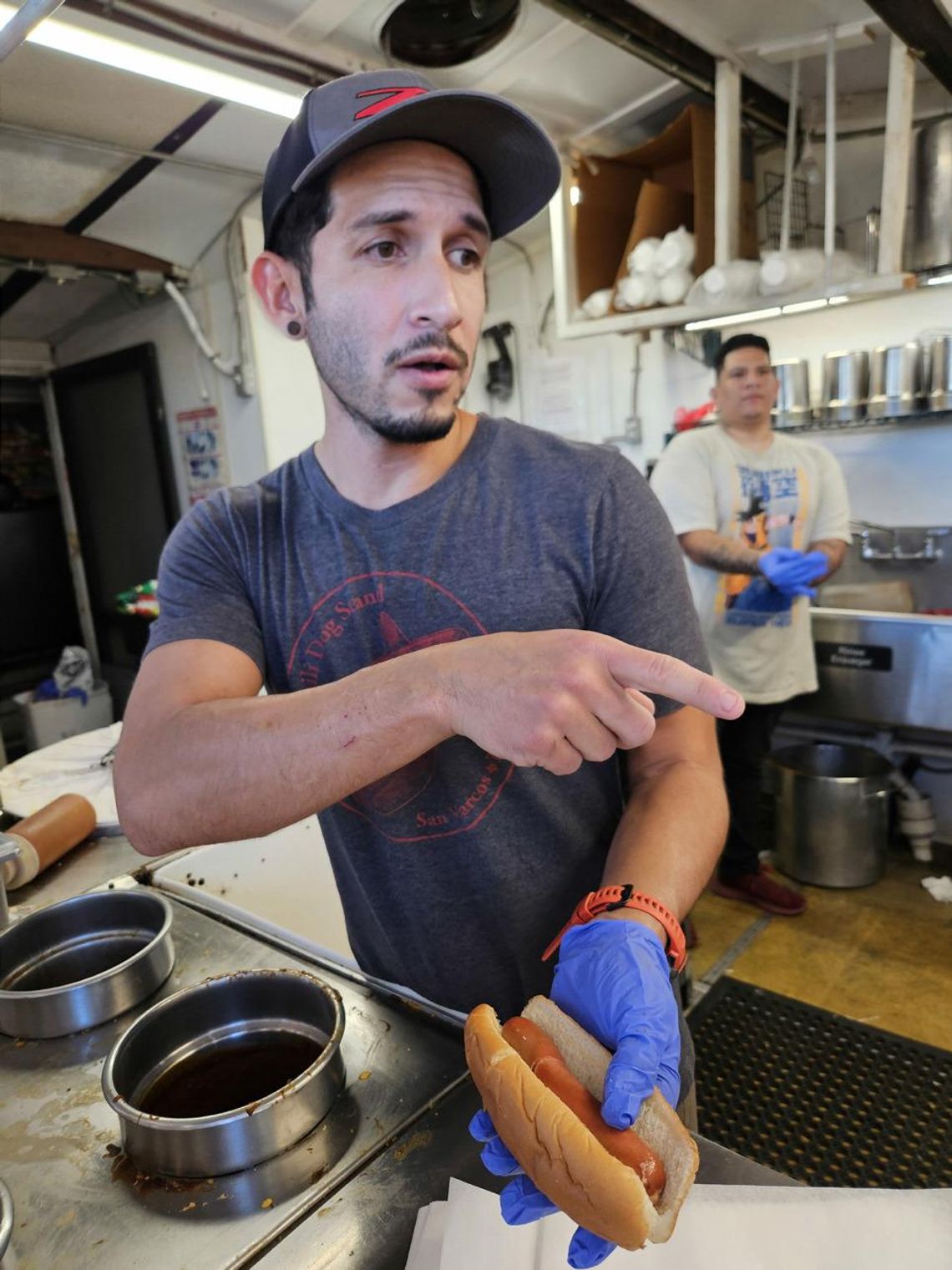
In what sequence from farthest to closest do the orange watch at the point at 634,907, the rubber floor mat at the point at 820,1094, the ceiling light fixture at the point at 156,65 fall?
the ceiling light fixture at the point at 156,65, the rubber floor mat at the point at 820,1094, the orange watch at the point at 634,907

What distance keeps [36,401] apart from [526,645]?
565 cm

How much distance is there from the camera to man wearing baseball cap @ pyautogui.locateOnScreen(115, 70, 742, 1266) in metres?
0.96

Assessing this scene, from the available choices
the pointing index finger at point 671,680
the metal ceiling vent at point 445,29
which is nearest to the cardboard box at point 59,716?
the metal ceiling vent at point 445,29

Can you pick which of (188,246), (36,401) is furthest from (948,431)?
(36,401)

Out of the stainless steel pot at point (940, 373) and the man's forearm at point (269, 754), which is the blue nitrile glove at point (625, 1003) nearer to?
the man's forearm at point (269, 754)

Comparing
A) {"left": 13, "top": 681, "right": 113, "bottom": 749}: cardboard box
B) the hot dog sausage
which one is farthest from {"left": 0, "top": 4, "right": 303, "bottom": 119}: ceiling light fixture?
{"left": 13, "top": 681, "right": 113, "bottom": 749}: cardboard box

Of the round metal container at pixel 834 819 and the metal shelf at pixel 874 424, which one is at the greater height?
the metal shelf at pixel 874 424

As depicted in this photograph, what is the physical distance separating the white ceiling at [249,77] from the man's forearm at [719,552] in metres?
1.63

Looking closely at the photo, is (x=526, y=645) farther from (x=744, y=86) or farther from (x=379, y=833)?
(x=744, y=86)

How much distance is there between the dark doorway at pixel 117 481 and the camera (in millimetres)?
4242

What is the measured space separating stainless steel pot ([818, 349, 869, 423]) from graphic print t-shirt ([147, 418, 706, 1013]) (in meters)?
2.62

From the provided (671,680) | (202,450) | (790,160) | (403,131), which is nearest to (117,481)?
(202,450)

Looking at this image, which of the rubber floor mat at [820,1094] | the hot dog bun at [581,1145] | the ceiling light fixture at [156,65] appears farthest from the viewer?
the ceiling light fixture at [156,65]

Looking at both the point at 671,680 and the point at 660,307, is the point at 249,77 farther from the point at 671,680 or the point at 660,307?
the point at 671,680
